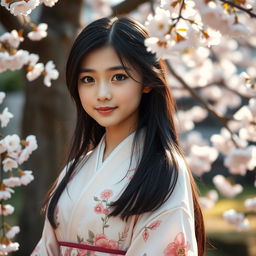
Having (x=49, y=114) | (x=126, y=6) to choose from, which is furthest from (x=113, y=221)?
(x=49, y=114)

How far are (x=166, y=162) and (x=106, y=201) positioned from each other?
0.25m

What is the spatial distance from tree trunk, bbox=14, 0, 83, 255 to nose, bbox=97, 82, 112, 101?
7.32 ft

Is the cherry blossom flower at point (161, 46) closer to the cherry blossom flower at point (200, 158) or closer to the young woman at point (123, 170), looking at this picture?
the young woman at point (123, 170)

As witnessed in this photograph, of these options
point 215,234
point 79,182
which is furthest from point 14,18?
point 215,234

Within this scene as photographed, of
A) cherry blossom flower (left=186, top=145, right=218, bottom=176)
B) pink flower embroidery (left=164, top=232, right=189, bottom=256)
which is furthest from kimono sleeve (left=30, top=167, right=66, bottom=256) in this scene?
cherry blossom flower (left=186, top=145, right=218, bottom=176)

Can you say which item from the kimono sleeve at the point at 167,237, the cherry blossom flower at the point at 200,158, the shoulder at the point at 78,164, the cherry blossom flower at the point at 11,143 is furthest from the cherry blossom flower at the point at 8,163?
the cherry blossom flower at the point at 200,158

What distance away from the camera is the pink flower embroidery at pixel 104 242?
2.23 metres

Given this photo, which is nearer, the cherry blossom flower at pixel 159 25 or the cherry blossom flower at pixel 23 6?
the cherry blossom flower at pixel 159 25

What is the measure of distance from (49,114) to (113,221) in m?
2.57

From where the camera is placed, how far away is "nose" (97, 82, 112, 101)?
2301mm

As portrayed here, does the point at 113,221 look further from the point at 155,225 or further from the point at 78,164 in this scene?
the point at 78,164

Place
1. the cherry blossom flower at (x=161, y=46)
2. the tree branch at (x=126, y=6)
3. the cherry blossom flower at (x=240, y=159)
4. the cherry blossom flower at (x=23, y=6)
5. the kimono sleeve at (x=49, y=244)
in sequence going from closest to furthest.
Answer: the cherry blossom flower at (x=161, y=46) → the cherry blossom flower at (x=23, y=6) → the kimono sleeve at (x=49, y=244) → the cherry blossom flower at (x=240, y=159) → the tree branch at (x=126, y=6)

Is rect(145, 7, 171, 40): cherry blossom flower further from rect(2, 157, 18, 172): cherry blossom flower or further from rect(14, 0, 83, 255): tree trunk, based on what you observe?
rect(14, 0, 83, 255): tree trunk

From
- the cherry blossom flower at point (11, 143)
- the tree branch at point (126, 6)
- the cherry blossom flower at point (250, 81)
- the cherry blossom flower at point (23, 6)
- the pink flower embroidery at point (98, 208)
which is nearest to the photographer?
the cherry blossom flower at point (23, 6)
